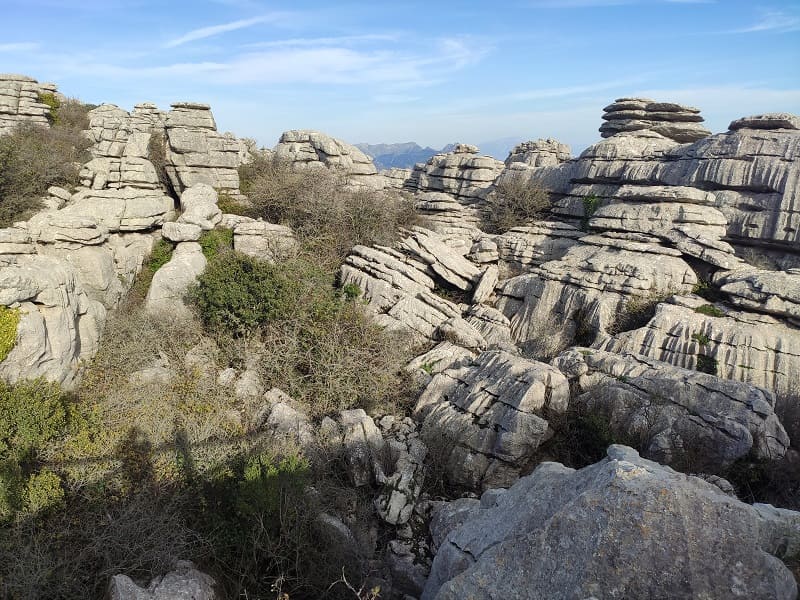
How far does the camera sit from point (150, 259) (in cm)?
1438

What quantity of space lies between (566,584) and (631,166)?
18.2 m

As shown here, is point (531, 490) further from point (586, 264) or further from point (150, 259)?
point (150, 259)

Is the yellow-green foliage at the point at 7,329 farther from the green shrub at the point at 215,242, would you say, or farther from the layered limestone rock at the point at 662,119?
the layered limestone rock at the point at 662,119

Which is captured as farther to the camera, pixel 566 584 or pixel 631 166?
pixel 631 166

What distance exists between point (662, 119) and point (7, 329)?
91.8 ft

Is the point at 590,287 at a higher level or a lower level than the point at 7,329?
lower

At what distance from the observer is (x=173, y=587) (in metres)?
5.70

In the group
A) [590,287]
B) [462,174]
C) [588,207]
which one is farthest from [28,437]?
[462,174]

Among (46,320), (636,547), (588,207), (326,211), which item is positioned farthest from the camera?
(588,207)

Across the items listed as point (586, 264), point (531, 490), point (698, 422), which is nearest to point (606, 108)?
point (586, 264)

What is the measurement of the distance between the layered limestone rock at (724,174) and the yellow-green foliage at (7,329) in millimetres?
17647

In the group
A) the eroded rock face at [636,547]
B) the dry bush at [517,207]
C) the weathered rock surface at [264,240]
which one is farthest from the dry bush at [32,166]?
the dry bush at [517,207]

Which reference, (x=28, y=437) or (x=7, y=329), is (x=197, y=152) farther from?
(x=28, y=437)

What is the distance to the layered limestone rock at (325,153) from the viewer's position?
80.7ft
